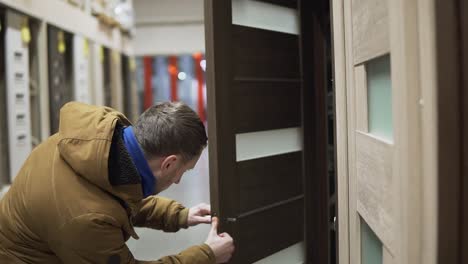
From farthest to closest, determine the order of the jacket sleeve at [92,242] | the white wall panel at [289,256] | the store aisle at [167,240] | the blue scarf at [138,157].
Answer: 1. the store aisle at [167,240]
2. the white wall panel at [289,256]
3. the blue scarf at [138,157]
4. the jacket sleeve at [92,242]

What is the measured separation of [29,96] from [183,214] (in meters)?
3.31

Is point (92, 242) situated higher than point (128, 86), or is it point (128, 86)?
point (128, 86)

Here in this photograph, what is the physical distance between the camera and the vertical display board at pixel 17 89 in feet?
13.9

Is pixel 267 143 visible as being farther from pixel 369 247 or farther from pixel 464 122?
pixel 464 122

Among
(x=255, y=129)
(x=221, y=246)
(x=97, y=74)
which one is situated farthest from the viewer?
(x=97, y=74)

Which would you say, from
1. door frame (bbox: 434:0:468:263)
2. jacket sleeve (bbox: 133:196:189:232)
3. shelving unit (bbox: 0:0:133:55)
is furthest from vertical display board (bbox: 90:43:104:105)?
door frame (bbox: 434:0:468:263)

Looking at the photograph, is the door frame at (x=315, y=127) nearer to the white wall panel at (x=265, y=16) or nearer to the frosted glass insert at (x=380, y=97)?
the white wall panel at (x=265, y=16)

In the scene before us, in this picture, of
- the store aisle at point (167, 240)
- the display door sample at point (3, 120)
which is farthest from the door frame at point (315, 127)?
the display door sample at point (3, 120)

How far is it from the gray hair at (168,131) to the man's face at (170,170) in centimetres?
2

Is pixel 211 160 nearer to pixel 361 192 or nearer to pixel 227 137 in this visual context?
pixel 227 137

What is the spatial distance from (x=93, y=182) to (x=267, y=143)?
108 cm

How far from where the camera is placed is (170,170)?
1.71 metres

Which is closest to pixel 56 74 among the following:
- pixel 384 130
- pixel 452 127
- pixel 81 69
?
pixel 81 69

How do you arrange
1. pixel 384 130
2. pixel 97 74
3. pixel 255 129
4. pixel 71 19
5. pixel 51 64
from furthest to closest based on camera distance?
pixel 97 74 → pixel 71 19 → pixel 51 64 → pixel 255 129 → pixel 384 130
